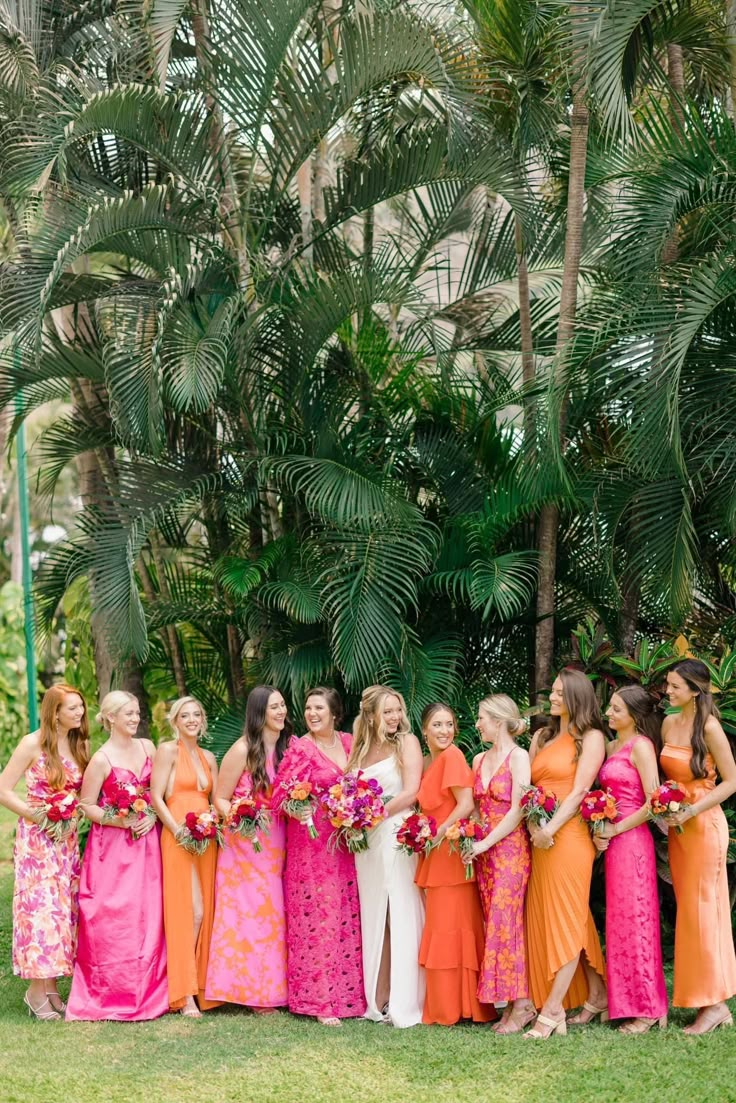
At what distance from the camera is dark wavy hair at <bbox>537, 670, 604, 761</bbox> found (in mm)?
7074

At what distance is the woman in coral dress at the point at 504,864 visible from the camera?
23.0ft

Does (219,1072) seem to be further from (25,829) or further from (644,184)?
(644,184)

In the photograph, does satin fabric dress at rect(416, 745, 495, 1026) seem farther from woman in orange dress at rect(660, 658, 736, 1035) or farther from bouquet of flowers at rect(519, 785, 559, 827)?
woman in orange dress at rect(660, 658, 736, 1035)

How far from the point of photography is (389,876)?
7.43 m

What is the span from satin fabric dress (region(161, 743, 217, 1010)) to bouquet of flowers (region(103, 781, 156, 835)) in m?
0.20

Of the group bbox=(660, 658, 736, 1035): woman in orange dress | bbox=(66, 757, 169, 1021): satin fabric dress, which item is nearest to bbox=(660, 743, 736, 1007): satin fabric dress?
bbox=(660, 658, 736, 1035): woman in orange dress

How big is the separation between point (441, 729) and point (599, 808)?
39.2 inches

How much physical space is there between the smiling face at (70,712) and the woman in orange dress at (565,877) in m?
2.65

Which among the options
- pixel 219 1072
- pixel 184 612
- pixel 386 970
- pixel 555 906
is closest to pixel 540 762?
pixel 555 906

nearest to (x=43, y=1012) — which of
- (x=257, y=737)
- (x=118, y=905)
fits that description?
(x=118, y=905)

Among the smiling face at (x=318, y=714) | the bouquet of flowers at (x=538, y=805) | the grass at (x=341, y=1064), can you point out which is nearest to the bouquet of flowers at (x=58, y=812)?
the grass at (x=341, y=1064)

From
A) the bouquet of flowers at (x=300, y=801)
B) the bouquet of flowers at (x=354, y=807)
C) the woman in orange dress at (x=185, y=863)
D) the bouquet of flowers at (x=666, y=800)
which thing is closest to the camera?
the bouquet of flowers at (x=666, y=800)

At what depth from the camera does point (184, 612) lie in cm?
987

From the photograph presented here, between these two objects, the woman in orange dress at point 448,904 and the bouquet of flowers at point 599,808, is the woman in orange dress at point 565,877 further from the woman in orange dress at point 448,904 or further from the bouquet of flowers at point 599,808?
the woman in orange dress at point 448,904
